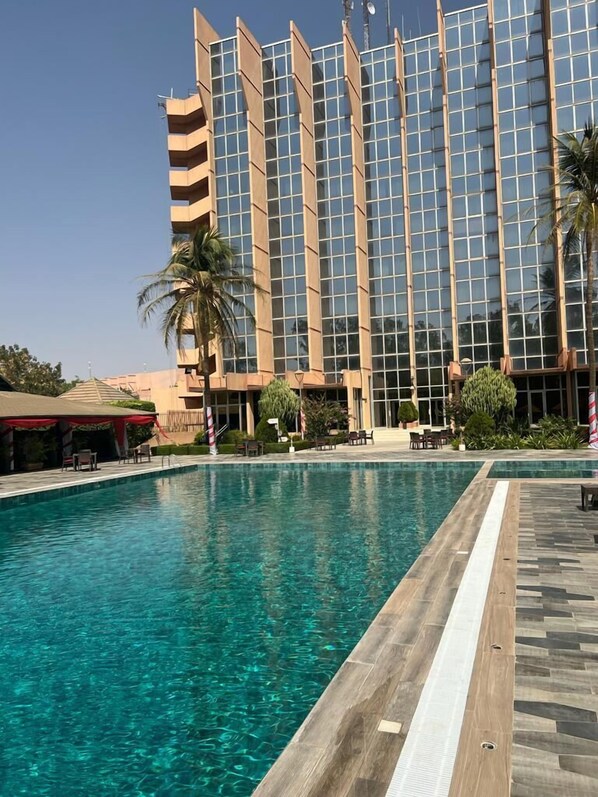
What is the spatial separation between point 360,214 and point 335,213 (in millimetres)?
1951

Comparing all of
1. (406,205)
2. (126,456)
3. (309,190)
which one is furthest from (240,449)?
(406,205)

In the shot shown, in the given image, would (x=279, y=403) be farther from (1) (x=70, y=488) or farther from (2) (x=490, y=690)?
(2) (x=490, y=690)

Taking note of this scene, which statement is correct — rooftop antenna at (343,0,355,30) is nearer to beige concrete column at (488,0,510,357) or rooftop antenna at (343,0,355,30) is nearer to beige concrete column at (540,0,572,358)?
beige concrete column at (488,0,510,357)

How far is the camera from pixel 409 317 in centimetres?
4372

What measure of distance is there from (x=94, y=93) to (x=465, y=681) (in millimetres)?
19013

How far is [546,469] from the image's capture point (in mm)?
18781

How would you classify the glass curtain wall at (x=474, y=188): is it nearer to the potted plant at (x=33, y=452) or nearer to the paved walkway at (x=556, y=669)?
the potted plant at (x=33, y=452)

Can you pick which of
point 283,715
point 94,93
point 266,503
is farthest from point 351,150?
point 283,715

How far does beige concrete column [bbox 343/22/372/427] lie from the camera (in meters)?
43.4

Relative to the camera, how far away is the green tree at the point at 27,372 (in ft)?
193

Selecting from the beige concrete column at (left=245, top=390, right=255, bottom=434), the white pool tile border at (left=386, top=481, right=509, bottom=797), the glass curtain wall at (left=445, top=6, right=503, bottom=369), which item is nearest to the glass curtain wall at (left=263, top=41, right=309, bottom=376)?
the beige concrete column at (left=245, top=390, right=255, bottom=434)

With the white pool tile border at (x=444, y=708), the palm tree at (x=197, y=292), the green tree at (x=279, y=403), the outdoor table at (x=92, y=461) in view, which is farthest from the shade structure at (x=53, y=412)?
→ the white pool tile border at (x=444, y=708)

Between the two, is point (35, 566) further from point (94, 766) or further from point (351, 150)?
point (351, 150)

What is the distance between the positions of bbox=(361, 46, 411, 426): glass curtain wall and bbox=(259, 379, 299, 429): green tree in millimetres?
13196
